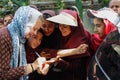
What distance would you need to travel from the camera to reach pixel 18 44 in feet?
13.5

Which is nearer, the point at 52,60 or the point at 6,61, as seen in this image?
the point at 6,61

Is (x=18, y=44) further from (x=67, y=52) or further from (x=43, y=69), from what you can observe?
(x=67, y=52)

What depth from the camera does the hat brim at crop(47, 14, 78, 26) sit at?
14.5 feet

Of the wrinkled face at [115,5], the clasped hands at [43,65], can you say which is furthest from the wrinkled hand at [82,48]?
the wrinkled face at [115,5]

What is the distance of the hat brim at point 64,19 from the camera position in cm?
443

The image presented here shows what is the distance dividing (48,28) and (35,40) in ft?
0.77

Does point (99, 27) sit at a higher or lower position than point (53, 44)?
higher

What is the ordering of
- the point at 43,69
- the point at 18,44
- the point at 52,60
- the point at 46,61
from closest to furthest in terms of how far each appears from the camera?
the point at 18,44 < the point at 43,69 < the point at 46,61 < the point at 52,60

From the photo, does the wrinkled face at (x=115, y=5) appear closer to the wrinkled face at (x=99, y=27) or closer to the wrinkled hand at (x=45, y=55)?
the wrinkled face at (x=99, y=27)

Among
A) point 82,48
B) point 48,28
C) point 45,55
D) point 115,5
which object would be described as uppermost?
point 115,5

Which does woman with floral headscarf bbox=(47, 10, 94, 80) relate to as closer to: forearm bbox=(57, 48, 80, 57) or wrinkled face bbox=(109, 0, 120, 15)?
forearm bbox=(57, 48, 80, 57)

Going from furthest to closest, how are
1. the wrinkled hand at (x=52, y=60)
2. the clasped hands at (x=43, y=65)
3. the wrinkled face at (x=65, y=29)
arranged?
the wrinkled face at (x=65, y=29)
the wrinkled hand at (x=52, y=60)
the clasped hands at (x=43, y=65)

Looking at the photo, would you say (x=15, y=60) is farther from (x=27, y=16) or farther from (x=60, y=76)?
(x=60, y=76)

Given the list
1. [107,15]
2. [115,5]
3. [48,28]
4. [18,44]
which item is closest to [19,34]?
[18,44]
